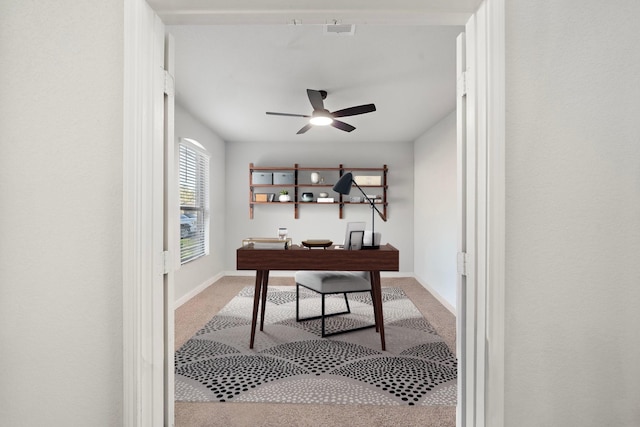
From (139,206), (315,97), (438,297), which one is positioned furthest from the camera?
(438,297)

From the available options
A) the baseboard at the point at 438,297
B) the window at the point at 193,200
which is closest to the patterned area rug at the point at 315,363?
the baseboard at the point at 438,297

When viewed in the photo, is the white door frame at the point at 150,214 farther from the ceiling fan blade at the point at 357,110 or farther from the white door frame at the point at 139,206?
the ceiling fan blade at the point at 357,110

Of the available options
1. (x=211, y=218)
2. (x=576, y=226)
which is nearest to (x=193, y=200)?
(x=211, y=218)

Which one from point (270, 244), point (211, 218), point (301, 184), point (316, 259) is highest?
point (301, 184)

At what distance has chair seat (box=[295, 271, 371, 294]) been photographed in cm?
291

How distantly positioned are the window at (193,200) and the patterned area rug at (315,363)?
4.35 ft

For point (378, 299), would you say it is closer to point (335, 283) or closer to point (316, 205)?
point (335, 283)

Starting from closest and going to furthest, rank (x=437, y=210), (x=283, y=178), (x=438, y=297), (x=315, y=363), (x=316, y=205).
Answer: (x=315, y=363)
(x=438, y=297)
(x=437, y=210)
(x=283, y=178)
(x=316, y=205)

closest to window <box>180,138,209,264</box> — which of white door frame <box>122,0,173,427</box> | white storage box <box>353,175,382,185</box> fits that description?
white storage box <box>353,175,382,185</box>

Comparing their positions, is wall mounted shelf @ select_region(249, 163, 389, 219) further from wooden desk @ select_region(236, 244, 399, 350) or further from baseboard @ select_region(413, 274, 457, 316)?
wooden desk @ select_region(236, 244, 399, 350)

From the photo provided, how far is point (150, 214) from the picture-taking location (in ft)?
3.98

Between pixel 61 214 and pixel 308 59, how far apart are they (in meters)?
2.09

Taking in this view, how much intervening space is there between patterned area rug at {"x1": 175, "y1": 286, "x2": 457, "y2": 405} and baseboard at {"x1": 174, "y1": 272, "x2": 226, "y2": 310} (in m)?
0.65

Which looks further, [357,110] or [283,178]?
[283,178]
